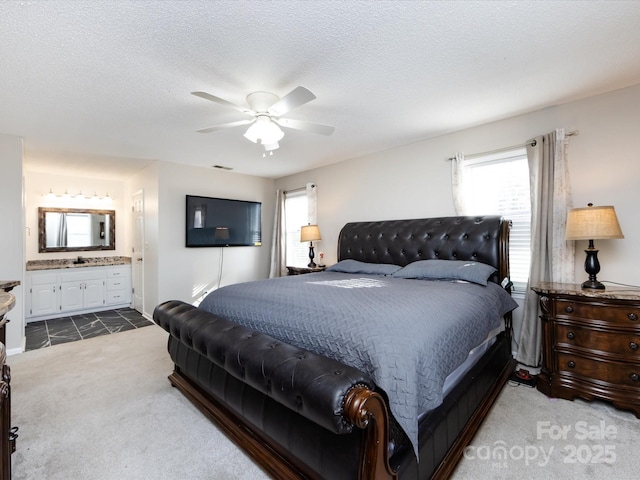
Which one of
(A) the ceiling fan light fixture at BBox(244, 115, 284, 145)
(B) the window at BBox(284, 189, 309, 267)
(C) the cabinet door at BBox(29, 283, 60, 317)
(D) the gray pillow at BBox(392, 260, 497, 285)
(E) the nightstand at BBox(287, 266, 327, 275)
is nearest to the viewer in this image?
(A) the ceiling fan light fixture at BBox(244, 115, 284, 145)

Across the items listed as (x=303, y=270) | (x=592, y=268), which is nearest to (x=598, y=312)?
(x=592, y=268)

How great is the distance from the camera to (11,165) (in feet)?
11.6

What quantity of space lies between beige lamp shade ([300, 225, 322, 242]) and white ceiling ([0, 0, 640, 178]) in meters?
1.90

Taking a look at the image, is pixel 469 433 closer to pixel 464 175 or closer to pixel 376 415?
pixel 376 415

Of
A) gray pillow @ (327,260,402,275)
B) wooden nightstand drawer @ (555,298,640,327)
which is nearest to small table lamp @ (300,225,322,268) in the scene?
gray pillow @ (327,260,402,275)

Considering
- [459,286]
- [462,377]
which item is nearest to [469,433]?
[462,377]

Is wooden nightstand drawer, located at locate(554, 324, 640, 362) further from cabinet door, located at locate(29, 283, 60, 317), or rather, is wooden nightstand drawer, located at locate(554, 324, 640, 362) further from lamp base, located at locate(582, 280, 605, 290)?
cabinet door, located at locate(29, 283, 60, 317)

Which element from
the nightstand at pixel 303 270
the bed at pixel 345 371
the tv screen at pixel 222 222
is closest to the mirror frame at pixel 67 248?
the tv screen at pixel 222 222

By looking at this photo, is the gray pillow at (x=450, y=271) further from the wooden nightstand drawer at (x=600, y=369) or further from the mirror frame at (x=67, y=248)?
the mirror frame at (x=67, y=248)

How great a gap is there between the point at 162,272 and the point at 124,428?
2933mm

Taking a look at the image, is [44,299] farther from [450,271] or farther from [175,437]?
[450,271]

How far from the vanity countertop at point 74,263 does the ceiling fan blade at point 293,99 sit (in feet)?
16.3

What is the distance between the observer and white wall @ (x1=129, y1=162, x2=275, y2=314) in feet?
15.5

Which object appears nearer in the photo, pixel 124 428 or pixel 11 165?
pixel 124 428
